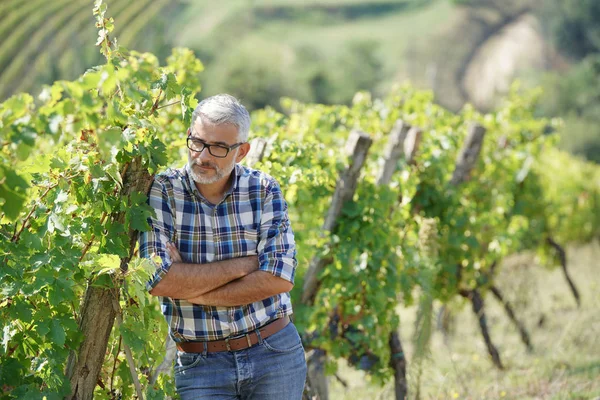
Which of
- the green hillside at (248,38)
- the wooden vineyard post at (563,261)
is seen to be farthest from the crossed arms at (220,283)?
the green hillside at (248,38)

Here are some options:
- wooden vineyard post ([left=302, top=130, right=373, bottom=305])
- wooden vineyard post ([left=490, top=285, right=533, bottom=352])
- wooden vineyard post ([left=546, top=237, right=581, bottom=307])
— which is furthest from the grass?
wooden vineyard post ([left=302, top=130, right=373, bottom=305])

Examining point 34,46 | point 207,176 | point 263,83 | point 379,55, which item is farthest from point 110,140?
point 379,55

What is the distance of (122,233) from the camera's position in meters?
2.43

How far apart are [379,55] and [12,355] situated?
188ft

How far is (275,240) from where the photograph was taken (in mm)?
2518

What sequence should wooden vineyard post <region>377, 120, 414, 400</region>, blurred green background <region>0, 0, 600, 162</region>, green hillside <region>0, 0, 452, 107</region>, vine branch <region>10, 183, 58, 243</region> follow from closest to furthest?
vine branch <region>10, 183, 58, 243</region>
wooden vineyard post <region>377, 120, 414, 400</region>
green hillside <region>0, 0, 452, 107</region>
blurred green background <region>0, 0, 600, 162</region>

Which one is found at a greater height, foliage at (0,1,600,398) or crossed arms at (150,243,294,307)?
foliage at (0,1,600,398)

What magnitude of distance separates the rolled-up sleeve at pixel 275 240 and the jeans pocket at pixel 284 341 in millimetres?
168

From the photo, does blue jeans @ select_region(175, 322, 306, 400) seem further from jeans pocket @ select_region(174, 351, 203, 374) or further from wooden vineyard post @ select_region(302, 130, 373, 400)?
wooden vineyard post @ select_region(302, 130, 373, 400)

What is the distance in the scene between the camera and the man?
7.87 feet

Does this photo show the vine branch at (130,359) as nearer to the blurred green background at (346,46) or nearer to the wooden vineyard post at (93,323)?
the wooden vineyard post at (93,323)

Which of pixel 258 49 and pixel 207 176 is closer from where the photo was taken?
pixel 207 176

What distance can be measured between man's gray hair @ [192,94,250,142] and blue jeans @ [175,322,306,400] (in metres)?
0.66

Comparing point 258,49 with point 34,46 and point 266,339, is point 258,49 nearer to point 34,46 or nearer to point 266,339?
point 34,46
